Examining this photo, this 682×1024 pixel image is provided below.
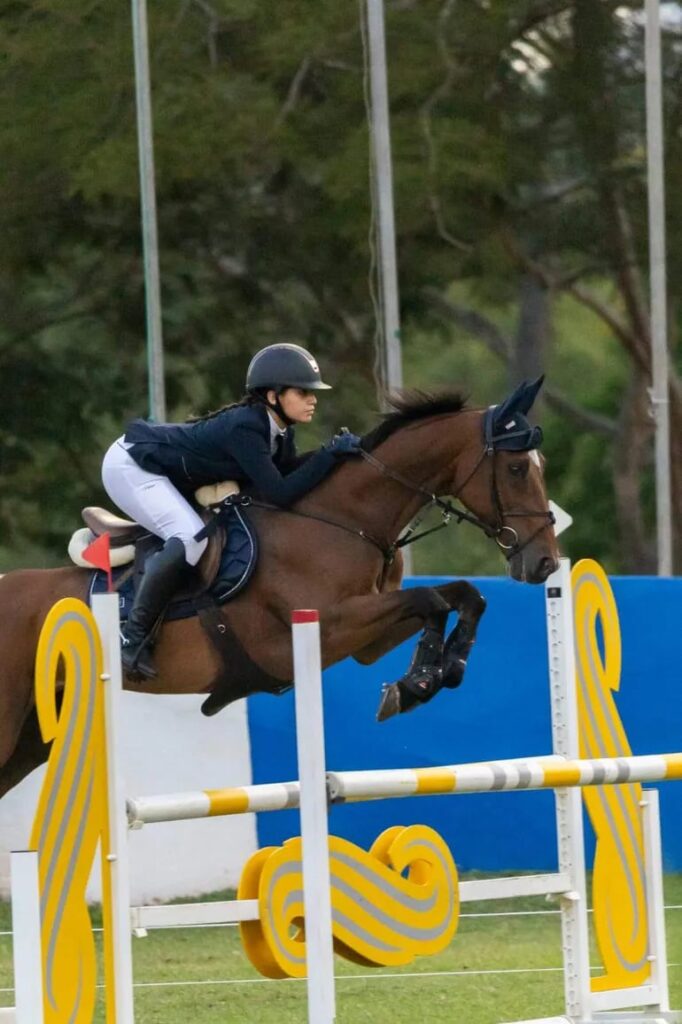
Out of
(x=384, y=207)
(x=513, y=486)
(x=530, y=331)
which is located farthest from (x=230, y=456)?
(x=530, y=331)

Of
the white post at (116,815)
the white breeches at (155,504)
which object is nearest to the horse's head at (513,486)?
the white breeches at (155,504)

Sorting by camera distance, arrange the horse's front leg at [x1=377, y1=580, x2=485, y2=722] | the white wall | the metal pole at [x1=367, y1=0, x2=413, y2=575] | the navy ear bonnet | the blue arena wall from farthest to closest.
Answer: the metal pole at [x1=367, y1=0, x2=413, y2=575], the blue arena wall, the white wall, the navy ear bonnet, the horse's front leg at [x1=377, y1=580, x2=485, y2=722]

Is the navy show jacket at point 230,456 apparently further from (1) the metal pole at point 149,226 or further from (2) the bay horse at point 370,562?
(1) the metal pole at point 149,226

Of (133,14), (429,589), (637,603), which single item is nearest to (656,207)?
(637,603)

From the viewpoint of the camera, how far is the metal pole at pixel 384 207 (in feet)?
29.6

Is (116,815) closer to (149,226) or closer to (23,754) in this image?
(23,754)

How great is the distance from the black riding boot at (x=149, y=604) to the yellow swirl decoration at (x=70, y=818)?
5.71ft

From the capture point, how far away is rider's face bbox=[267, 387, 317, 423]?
573cm

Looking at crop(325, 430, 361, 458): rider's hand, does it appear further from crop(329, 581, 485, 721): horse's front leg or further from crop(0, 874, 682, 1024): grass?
crop(0, 874, 682, 1024): grass

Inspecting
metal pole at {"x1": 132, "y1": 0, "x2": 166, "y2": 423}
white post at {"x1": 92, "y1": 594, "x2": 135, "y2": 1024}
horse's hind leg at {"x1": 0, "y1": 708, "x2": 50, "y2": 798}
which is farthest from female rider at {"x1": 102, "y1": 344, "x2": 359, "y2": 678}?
metal pole at {"x1": 132, "y1": 0, "x2": 166, "y2": 423}

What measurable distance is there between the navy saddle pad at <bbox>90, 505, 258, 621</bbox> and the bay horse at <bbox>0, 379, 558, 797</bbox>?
3cm

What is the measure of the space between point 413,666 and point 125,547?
112 cm

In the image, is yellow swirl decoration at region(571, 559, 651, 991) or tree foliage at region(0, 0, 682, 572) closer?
yellow swirl decoration at region(571, 559, 651, 991)

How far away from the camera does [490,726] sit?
7828 millimetres
